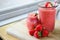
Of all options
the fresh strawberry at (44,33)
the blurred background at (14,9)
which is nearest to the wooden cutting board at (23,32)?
the fresh strawberry at (44,33)

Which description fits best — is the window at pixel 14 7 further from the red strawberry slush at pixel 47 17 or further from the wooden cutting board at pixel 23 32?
the red strawberry slush at pixel 47 17

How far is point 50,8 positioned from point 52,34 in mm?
147

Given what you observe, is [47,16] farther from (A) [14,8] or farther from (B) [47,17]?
(A) [14,8]

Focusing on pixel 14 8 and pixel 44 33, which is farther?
pixel 14 8

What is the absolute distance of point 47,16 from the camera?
0.68 metres

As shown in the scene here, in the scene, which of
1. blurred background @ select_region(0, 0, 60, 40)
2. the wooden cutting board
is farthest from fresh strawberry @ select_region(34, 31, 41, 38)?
blurred background @ select_region(0, 0, 60, 40)

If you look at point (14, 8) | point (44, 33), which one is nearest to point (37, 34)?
point (44, 33)

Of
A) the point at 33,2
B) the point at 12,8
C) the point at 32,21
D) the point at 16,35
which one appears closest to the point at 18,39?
the point at 16,35

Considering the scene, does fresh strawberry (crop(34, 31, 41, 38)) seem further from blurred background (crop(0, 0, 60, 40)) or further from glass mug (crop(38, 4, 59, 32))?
blurred background (crop(0, 0, 60, 40))

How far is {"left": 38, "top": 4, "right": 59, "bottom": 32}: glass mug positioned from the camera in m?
0.67

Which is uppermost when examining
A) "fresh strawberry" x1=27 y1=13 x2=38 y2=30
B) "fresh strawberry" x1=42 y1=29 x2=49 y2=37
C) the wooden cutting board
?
"fresh strawberry" x1=27 y1=13 x2=38 y2=30

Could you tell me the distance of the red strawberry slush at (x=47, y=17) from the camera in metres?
0.67

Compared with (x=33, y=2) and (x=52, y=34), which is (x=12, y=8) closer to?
(x=33, y=2)

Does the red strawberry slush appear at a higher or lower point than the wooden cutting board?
higher
